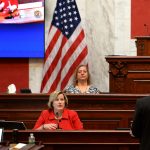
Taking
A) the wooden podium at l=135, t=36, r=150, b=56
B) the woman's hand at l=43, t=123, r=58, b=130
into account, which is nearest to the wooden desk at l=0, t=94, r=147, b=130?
the woman's hand at l=43, t=123, r=58, b=130

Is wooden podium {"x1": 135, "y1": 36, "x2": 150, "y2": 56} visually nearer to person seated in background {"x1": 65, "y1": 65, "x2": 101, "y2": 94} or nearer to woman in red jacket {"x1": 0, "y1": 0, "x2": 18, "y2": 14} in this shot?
person seated in background {"x1": 65, "y1": 65, "x2": 101, "y2": 94}

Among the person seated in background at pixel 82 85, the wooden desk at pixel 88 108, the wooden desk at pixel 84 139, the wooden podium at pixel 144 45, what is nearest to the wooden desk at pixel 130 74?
the person seated in background at pixel 82 85

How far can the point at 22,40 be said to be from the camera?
9555 mm

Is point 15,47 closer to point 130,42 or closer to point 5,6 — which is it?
point 5,6

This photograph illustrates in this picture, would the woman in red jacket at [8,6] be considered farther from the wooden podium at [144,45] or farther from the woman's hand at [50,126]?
the woman's hand at [50,126]

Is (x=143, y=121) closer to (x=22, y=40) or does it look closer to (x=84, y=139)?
(x=84, y=139)

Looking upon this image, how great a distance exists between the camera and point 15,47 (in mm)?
9578

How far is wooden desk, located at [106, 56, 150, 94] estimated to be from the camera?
741 cm

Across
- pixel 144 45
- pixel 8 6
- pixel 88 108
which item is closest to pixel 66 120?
pixel 88 108

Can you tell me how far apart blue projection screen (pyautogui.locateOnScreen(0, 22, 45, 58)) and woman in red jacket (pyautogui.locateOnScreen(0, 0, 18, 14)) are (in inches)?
10.6

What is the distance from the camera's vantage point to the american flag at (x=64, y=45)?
949 centimetres

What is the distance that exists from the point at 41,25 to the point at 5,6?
2.36 ft

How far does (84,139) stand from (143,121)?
97 centimetres

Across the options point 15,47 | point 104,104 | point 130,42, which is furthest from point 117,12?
point 104,104
